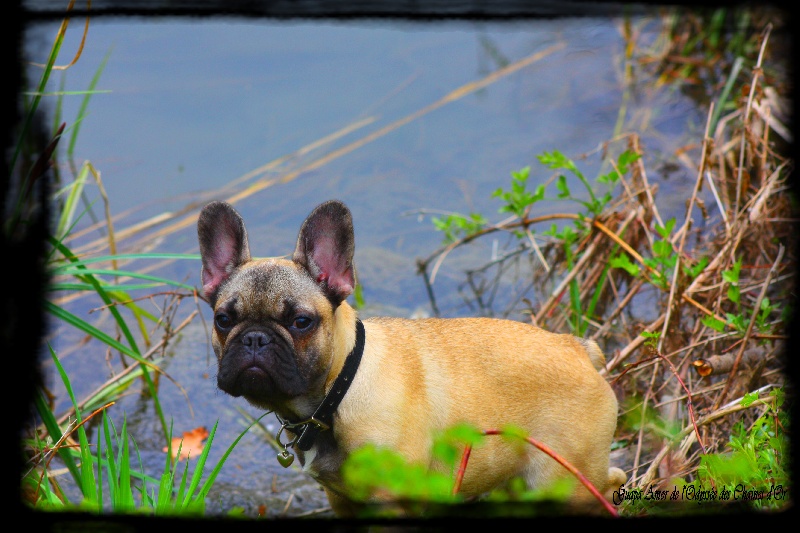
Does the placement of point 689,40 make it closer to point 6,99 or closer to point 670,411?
point 670,411

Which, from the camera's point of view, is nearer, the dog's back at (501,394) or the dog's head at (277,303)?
the dog's head at (277,303)

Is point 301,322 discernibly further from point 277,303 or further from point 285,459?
point 285,459

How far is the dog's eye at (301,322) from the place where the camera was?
145 inches

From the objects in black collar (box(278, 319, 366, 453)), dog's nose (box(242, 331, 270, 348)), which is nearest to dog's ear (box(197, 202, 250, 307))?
dog's nose (box(242, 331, 270, 348))

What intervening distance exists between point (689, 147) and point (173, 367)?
17.4 feet

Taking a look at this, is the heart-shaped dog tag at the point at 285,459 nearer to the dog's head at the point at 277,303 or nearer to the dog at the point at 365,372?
the dog at the point at 365,372

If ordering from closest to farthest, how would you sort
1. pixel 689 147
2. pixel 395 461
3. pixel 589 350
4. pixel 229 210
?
pixel 395 461, pixel 229 210, pixel 589 350, pixel 689 147

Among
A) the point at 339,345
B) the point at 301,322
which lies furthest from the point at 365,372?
the point at 301,322

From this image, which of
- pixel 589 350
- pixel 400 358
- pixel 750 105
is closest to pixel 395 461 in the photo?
pixel 400 358

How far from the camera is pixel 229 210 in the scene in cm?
399

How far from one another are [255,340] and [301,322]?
0.25m

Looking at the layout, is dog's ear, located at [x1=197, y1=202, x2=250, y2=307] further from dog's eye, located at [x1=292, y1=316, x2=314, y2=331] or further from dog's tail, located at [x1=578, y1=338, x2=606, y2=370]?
dog's tail, located at [x1=578, y1=338, x2=606, y2=370]

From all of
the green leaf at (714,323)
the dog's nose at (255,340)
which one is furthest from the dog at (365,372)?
the green leaf at (714,323)

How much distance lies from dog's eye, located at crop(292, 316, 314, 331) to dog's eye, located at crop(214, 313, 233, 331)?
0.35 meters
